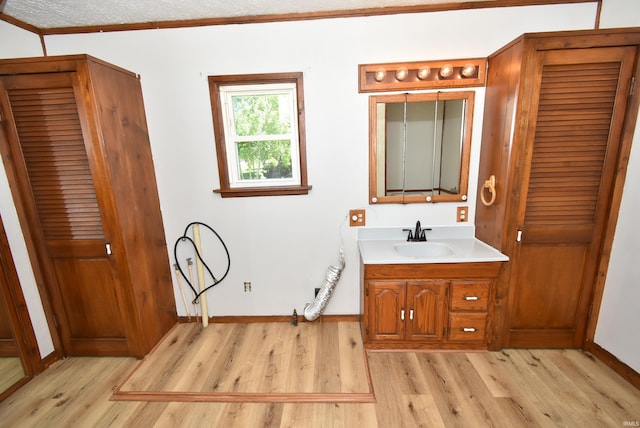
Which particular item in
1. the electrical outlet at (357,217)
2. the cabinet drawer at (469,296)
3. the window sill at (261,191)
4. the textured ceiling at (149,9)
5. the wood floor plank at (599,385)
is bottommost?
the wood floor plank at (599,385)

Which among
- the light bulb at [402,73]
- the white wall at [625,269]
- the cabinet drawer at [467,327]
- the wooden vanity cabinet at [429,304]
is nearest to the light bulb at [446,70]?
the light bulb at [402,73]

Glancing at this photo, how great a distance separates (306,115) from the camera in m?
2.15

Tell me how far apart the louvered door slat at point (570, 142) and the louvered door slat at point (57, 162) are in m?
3.15

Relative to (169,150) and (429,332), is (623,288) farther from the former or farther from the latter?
(169,150)

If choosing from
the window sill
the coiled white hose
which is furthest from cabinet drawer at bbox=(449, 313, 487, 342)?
the window sill

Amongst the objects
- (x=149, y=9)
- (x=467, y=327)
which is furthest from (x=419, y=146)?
(x=149, y=9)

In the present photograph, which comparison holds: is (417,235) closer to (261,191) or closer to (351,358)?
(351,358)

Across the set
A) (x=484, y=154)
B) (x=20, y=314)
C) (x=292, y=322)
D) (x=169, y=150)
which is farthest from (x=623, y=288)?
(x=20, y=314)

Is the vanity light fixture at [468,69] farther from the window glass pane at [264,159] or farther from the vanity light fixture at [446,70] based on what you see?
the window glass pane at [264,159]

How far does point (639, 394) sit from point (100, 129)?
12.7 feet

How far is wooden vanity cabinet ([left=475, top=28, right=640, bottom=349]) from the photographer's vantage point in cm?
167

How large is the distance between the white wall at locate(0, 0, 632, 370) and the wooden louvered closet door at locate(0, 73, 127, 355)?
236 millimetres

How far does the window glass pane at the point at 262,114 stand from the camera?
2215mm

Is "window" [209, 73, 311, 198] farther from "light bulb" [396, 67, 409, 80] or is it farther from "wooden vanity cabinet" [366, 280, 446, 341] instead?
"wooden vanity cabinet" [366, 280, 446, 341]
